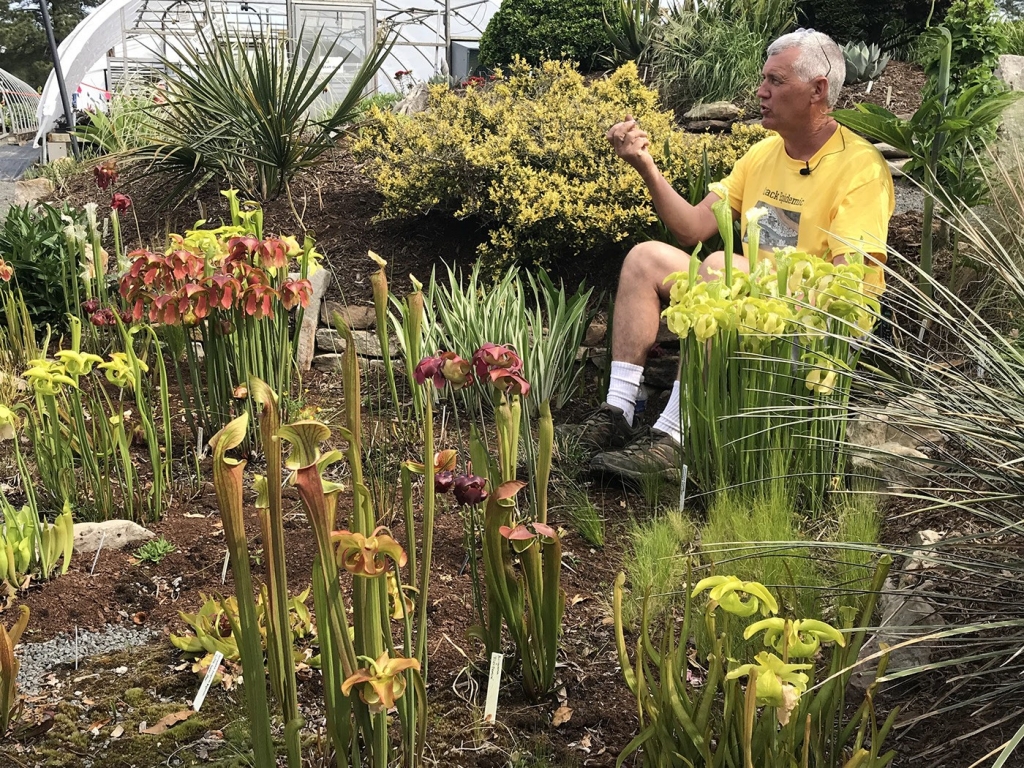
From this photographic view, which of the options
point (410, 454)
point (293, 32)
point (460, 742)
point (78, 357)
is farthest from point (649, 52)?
point (293, 32)

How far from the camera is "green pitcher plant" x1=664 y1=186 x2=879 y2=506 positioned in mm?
2205

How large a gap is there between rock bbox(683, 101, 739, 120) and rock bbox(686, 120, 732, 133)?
0.03m

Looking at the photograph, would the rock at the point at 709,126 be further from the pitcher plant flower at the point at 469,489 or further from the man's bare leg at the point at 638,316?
the pitcher plant flower at the point at 469,489

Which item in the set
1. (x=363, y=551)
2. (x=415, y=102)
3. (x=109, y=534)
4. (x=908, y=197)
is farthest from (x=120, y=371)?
(x=415, y=102)

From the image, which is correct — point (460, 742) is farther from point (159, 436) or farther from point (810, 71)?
point (810, 71)

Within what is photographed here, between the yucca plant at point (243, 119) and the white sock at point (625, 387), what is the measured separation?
7.70 feet

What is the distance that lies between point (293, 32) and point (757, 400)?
13060 millimetres

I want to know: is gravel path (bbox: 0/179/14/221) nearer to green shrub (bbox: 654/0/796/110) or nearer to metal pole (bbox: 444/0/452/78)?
green shrub (bbox: 654/0/796/110)

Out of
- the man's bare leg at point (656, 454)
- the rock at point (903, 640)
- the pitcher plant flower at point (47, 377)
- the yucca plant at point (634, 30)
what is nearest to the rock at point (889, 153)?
the yucca plant at point (634, 30)

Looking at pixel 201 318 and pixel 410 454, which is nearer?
pixel 201 318

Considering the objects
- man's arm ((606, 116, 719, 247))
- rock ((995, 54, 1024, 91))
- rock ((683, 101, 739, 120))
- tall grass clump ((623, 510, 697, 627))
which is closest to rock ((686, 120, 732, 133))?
rock ((683, 101, 739, 120))

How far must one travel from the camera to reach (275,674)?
134cm

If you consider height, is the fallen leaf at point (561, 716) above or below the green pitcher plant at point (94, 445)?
below

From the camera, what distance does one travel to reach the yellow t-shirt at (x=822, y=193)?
2904 millimetres
